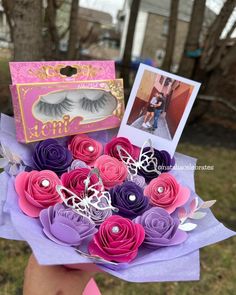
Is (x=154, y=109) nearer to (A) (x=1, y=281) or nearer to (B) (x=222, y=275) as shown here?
(A) (x=1, y=281)

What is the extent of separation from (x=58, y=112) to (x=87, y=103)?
11 centimetres

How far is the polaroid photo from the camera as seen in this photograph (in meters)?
1.21

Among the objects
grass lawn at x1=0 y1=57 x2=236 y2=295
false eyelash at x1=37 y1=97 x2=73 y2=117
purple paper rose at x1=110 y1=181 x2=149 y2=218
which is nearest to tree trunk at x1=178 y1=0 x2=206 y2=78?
grass lawn at x1=0 y1=57 x2=236 y2=295

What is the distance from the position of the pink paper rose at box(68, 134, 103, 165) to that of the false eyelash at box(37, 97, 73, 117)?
0.32ft

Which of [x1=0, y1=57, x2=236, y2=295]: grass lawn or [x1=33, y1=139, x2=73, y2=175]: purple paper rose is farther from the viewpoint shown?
[x1=0, y1=57, x2=236, y2=295]: grass lawn

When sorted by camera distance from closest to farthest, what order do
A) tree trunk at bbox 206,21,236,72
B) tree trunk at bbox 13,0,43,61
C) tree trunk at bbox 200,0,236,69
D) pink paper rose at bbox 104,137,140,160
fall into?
pink paper rose at bbox 104,137,140,160, tree trunk at bbox 13,0,43,61, tree trunk at bbox 200,0,236,69, tree trunk at bbox 206,21,236,72

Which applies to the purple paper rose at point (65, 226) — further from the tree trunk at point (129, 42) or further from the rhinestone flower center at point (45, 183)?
the tree trunk at point (129, 42)

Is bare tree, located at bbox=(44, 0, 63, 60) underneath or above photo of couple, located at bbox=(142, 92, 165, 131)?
underneath

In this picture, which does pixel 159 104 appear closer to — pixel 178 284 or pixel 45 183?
pixel 45 183

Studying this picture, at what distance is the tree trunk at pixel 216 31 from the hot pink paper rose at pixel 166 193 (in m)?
5.01

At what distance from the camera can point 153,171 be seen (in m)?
1.20

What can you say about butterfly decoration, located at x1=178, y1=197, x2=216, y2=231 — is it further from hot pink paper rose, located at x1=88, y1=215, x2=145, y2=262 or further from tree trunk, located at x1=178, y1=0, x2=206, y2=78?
tree trunk, located at x1=178, y1=0, x2=206, y2=78

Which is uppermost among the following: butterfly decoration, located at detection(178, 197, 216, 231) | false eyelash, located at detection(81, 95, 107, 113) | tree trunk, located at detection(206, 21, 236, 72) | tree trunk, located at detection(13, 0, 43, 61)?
false eyelash, located at detection(81, 95, 107, 113)

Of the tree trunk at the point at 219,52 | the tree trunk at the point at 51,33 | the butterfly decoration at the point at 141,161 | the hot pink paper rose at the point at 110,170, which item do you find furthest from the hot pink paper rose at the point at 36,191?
the tree trunk at the point at 51,33
